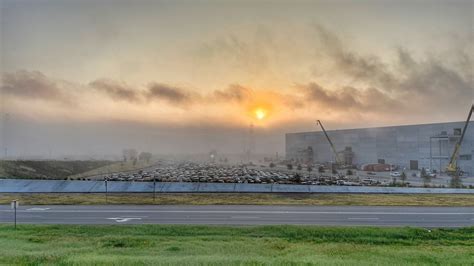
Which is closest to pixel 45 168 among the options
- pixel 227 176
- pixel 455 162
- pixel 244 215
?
pixel 227 176

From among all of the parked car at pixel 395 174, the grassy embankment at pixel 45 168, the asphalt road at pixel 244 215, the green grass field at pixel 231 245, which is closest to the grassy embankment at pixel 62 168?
the grassy embankment at pixel 45 168

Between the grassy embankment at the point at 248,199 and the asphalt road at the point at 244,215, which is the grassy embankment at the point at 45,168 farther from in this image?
the asphalt road at the point at 244,215

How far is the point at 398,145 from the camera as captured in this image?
20188mm

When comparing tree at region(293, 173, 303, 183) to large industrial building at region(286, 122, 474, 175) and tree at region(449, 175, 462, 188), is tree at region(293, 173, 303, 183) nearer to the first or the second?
large industrial building at region(286, 122, 474, 175)

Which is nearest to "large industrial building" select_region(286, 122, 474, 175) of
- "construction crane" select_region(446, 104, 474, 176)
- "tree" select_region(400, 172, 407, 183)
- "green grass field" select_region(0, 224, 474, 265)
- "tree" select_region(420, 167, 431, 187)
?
"construction crane" select_region(446, 104, 474, 176)

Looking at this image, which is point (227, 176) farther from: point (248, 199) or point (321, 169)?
point (321, 169)

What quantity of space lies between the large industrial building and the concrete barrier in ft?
10.8

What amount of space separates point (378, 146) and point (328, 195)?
6764 millimetres

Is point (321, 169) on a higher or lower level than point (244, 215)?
higher

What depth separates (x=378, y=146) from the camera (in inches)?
800

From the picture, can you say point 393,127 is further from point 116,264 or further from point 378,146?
point 116,264

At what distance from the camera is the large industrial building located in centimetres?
1927

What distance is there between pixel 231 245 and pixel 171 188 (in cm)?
1015

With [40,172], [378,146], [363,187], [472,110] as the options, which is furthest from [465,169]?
[40,172]
